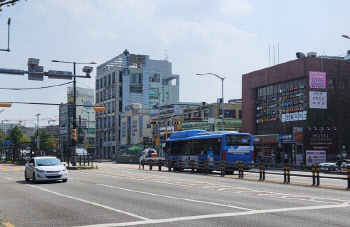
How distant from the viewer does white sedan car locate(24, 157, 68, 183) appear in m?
24.7

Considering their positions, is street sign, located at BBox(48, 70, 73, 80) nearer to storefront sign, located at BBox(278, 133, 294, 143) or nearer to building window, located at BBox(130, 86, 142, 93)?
storefront sign, located at BBox(278, 133, 294, 143)

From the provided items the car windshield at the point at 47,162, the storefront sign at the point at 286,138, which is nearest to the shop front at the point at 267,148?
the storefront sign at the point at 286,138

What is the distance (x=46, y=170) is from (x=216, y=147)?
1473cm

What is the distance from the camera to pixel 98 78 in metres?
126

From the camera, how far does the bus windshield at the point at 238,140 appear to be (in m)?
35.0

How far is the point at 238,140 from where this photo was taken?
3531 centimetres

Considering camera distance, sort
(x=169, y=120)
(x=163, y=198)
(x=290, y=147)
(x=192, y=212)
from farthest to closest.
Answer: (x=169, y=120) < (x=290, y=147) < (x=163, y=198) < (x=192, y=212)

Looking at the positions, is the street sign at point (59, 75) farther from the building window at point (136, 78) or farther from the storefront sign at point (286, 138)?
the building window at point (136, 78)

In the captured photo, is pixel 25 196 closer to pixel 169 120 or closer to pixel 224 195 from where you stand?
pixel 224 195

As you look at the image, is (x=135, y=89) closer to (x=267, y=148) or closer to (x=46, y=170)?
(x=267, y=148)

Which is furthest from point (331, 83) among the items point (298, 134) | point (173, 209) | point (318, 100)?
point (173, 209)

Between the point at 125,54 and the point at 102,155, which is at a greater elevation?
the point at 125,54

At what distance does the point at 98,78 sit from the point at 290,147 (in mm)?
78908

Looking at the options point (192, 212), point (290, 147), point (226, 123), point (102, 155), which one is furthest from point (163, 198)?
point (102, 155)
